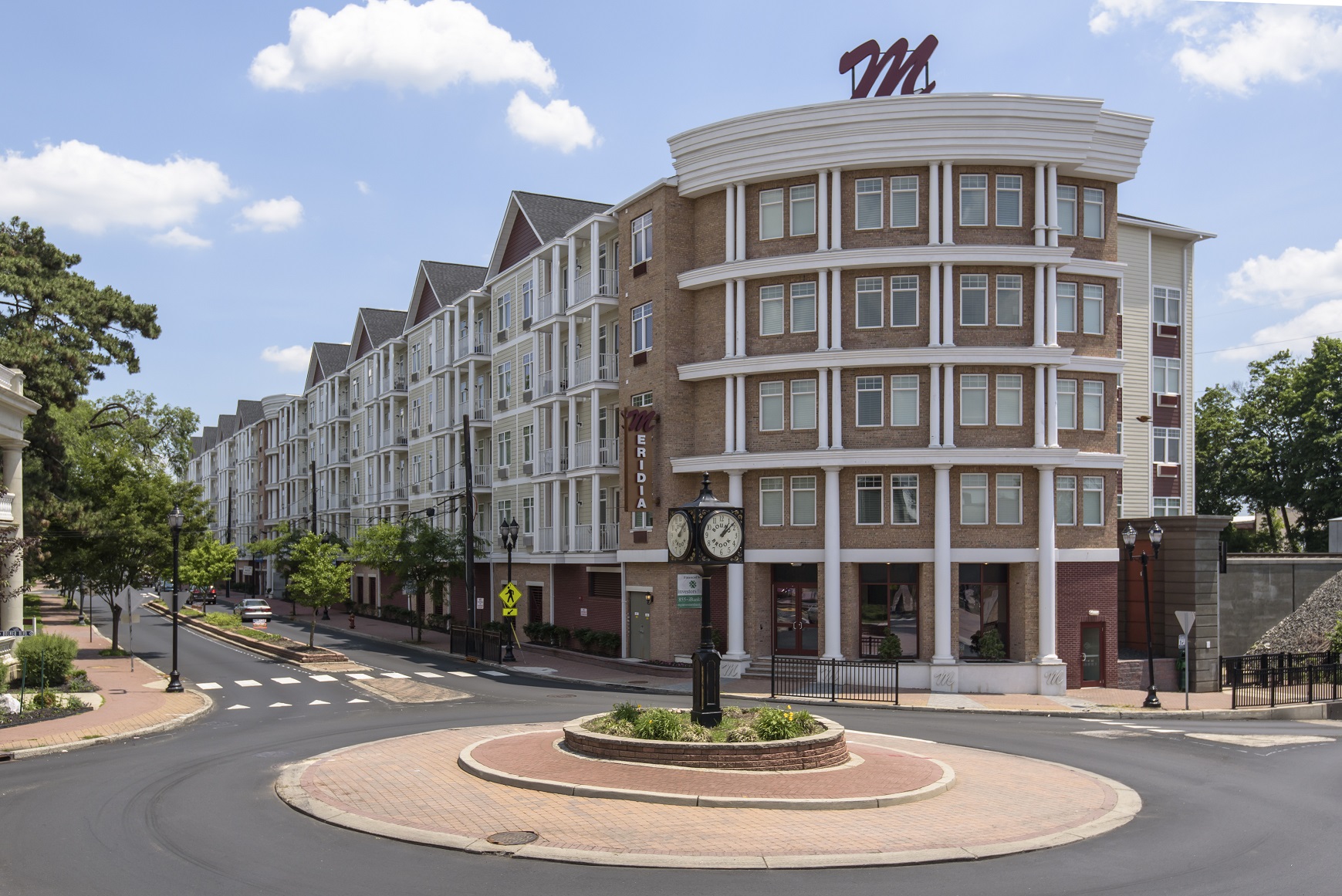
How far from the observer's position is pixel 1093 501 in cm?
3531

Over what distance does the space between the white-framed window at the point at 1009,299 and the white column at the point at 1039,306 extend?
1.70ft

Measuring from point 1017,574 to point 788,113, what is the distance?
52.9 feet

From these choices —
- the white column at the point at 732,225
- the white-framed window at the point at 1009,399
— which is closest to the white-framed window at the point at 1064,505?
the white-framed window at the point at 1009,399

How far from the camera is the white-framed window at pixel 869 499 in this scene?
34.8 meters

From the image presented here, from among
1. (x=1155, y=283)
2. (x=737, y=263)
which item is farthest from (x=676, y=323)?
(x=1155, y=283)

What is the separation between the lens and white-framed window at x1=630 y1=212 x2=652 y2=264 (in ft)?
131

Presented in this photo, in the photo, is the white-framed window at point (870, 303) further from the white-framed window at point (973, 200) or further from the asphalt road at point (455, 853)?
the asphalt road at point (455, 853)

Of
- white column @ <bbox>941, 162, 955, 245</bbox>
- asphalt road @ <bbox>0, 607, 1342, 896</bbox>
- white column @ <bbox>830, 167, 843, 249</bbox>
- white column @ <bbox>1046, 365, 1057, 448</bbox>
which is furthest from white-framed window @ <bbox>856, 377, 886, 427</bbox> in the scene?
asphalt road @ <bbox>0, 607, 1342, 896</bbox>

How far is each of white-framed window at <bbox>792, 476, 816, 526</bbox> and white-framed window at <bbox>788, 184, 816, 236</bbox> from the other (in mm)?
7964

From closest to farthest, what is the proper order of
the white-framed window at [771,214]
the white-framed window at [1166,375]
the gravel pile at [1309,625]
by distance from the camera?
the white-framed window at [771,214] < the gravel pile at [1309,625] < the white-framed window at [1166,375]

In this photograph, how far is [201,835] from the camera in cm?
1326

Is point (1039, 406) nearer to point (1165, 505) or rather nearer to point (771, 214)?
point (771, 214)

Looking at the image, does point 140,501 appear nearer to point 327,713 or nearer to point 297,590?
point 297,590

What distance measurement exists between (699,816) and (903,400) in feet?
75.0
